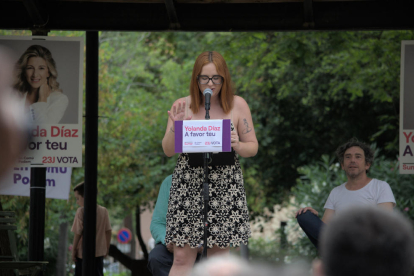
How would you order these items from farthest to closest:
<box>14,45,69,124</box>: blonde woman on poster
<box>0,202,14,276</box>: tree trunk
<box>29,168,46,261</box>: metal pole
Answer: <box>0,202,14,276</box>: tree trunk → <box>29,168,46,261</box>: metal pole → <box>14,45,69,124</box>: blonde woman on poster

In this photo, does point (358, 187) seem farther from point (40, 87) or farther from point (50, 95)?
point (40, 87)

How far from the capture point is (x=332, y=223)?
1.30 metres

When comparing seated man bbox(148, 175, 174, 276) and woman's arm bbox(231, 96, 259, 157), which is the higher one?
woman's arm bbox(231, 96, 259, 157)

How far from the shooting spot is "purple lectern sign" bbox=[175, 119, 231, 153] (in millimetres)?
3520

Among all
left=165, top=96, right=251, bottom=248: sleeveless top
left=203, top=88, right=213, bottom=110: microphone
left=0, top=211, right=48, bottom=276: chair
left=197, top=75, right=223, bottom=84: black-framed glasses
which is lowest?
left=0, top=211, right=48, bottom=276: chair

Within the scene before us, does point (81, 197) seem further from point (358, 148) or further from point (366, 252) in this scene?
point (366, 252)

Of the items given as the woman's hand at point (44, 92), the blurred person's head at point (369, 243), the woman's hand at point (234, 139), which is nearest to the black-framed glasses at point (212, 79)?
the woman's hand at point (234, 139)

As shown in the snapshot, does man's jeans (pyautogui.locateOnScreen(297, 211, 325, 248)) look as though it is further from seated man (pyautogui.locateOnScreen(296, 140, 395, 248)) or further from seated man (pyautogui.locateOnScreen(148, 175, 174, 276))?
seated man (pyautogui.locateOnScreen(148, 175, 174, 276))

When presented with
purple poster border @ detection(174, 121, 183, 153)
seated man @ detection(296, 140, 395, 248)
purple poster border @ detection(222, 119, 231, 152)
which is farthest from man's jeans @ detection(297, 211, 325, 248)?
purple poster border @ detection(174, 121, 183, 153)

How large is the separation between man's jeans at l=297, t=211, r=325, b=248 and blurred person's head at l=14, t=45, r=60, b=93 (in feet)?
8.68

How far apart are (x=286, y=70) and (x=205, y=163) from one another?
12523mm

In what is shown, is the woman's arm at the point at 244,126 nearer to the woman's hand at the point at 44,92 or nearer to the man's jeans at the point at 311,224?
the man's jeans at the point at 311,224

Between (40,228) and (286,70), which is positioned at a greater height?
(286,70)

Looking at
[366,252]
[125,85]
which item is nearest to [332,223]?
[366,252]
